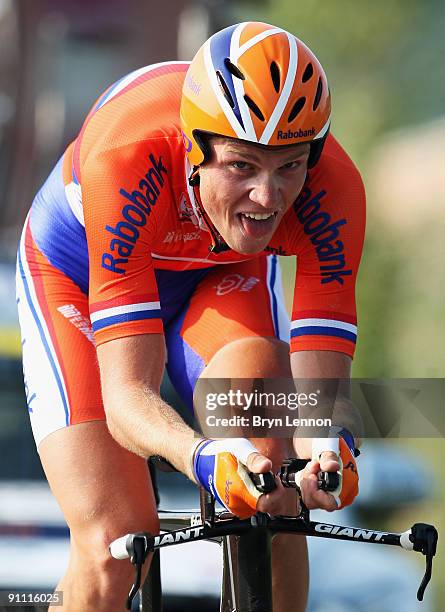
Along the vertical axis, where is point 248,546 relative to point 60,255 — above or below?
below

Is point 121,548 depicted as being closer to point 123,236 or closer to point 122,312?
point 122,312

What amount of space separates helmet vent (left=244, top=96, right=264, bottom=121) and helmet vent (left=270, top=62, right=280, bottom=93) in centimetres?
9

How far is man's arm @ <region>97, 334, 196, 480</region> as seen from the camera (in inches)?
A: 137

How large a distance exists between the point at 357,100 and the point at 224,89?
16.6 metres

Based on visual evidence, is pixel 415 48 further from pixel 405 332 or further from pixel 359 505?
pixel 359 505

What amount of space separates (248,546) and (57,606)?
1003mm

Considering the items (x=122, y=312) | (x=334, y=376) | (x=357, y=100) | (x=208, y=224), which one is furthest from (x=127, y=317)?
(x=357, y=100)

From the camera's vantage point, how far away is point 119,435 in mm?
3732

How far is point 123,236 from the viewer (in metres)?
3.78

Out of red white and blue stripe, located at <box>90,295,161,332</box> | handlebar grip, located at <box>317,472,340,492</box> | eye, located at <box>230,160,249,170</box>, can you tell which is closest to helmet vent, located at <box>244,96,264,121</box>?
eye, located at <box>230,160,249,170</box>

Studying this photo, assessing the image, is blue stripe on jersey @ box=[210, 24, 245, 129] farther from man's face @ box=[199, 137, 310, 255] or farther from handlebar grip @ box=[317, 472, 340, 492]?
handlebar grip @ box=[317, 472, 340, 492]

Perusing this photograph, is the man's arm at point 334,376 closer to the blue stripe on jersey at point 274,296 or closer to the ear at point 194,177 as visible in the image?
the blue stripe on jersey at point 274,296

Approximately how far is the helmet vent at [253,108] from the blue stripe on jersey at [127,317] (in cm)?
70

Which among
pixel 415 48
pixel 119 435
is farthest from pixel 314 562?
pixel 415 48
